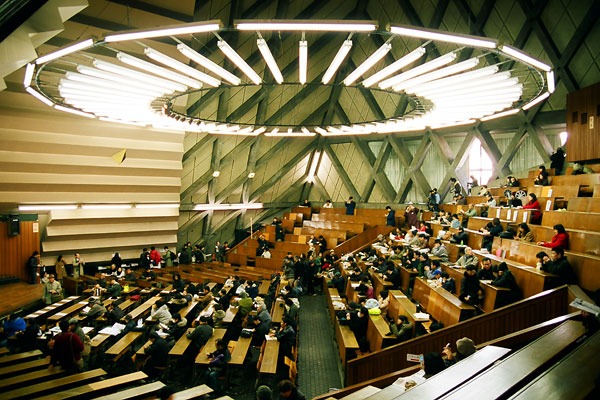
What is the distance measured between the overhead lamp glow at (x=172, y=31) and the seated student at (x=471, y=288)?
16.4 ft

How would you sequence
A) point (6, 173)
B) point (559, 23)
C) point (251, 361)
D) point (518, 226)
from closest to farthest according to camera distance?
1. point (251, 361)
2. point (518, 226)
3. point (559, 23)
4. point (6, 173)

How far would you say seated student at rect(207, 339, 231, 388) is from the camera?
6.30 metres

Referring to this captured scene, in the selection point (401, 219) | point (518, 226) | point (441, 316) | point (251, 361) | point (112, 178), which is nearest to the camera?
point (441, 316)

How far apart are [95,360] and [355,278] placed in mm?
5988

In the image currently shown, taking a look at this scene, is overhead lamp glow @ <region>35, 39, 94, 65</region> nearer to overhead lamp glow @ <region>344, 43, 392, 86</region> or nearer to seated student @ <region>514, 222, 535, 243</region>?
overhead lamp glow @ <region>344, 43, 392, 86</region>

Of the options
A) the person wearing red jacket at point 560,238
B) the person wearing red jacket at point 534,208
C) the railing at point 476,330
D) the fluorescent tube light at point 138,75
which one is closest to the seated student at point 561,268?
the railing at point 476,330

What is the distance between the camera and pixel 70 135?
11500 mm

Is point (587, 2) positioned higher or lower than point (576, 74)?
higher

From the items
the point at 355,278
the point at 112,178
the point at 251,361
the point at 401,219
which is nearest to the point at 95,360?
the point at 251,361

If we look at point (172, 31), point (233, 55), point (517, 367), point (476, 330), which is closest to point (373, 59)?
point (233, 55)

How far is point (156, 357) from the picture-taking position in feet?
22.3

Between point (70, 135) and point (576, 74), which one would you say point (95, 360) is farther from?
point (576, 74)

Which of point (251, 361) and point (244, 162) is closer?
point (251, 361)

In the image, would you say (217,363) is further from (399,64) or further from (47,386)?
(399,64)
